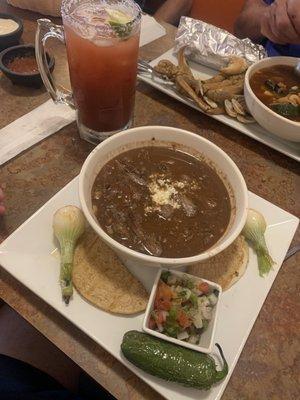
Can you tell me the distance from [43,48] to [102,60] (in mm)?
295

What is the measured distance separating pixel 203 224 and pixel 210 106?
745 millimetres

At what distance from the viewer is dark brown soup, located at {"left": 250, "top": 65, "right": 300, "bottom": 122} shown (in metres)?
1.53

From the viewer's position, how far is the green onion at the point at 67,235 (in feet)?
3.29

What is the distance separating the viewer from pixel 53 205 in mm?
1159

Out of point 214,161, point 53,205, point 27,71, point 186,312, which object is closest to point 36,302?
point 53,205

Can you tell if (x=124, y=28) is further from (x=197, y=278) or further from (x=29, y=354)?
(x=29, y=354)

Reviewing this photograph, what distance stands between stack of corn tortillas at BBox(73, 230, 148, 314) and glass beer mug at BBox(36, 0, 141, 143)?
511mm

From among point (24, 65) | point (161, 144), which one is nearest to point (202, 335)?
point (161, 144)

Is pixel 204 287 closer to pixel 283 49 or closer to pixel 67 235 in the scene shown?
pixel 67 235

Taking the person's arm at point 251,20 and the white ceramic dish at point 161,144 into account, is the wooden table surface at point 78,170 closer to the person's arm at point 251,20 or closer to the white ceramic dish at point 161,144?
the white ceramic dish at point 161,144

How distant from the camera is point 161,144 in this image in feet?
4.01

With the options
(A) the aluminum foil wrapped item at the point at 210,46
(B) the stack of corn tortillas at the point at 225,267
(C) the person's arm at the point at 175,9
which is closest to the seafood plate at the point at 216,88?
(A) the aluminum foil wrapped item at the point at 210,46

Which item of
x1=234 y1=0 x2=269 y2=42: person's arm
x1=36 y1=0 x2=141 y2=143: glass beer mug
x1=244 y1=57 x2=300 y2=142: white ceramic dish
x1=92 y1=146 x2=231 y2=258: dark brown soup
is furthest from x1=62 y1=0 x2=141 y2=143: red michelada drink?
x1=234 y1=0 x2=269 y2=42: person's arm

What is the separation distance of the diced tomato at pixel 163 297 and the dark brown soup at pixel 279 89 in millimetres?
938
